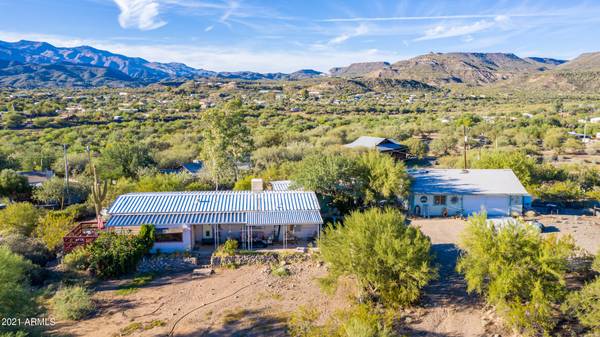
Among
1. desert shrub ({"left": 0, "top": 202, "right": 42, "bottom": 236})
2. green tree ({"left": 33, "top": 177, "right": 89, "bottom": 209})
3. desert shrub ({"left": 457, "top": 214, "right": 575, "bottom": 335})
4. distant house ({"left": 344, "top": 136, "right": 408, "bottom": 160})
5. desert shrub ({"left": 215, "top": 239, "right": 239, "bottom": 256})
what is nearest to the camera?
desert shrub ({"left": 457, "top": 214, "right": 575, "bottom": 335})

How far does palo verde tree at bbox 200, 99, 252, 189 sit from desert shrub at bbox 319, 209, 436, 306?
14405mm

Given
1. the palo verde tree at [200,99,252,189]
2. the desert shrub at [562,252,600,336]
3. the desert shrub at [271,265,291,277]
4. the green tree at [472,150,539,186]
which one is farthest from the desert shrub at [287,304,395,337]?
the green tree at [472,150,539,186]

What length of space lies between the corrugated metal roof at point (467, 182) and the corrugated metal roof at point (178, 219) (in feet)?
36.6

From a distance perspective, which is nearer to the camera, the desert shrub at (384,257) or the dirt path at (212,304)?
the dirt path at (212,304)

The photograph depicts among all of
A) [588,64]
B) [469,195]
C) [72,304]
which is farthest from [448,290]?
[588,64]

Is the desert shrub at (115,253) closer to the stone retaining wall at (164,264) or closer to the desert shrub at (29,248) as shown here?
the stone retaining wall at (164,264)

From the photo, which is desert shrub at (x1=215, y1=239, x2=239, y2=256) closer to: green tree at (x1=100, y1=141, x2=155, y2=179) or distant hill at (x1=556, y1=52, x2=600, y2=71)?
green tree at (x1=100, y1=141, x2=155, y2=179)

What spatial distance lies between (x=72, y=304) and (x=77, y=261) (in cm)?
395

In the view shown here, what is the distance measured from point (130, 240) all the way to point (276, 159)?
1929cm

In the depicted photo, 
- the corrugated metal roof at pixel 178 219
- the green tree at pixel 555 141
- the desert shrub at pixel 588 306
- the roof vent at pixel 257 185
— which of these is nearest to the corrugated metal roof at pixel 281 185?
the roof vent at pixel 257 185

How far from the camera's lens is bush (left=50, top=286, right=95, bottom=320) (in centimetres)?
1386

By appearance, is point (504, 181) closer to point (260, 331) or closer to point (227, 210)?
point (227, 210)

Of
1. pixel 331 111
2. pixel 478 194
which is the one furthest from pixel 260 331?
pixel 331 111

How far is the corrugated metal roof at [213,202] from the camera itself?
20.3 meters
